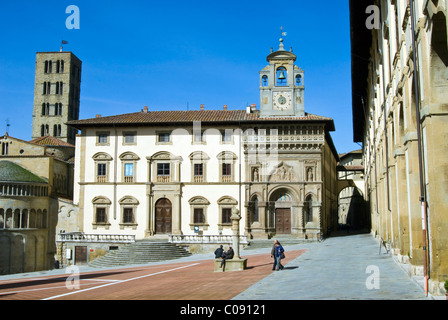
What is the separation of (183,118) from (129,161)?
665 centimetres

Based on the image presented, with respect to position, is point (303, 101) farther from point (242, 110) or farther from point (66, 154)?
point (66, 154)

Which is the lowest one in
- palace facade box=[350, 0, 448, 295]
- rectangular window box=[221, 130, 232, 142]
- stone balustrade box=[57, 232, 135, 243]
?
stone balustrade box=[57, 232, 135, 243]

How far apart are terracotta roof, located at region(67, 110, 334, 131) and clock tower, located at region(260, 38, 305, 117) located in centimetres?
108

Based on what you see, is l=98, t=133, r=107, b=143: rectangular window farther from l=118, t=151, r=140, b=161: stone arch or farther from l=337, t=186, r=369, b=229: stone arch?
l=337, t=186, r=369, b=229: stone arch

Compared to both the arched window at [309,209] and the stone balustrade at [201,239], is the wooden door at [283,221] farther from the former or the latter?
the stone balustrade at [201,239]

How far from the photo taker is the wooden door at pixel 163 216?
1816 inches

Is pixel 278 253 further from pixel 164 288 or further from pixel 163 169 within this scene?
pixel 163 169

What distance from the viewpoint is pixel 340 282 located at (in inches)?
679

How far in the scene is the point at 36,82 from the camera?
92.2 metres

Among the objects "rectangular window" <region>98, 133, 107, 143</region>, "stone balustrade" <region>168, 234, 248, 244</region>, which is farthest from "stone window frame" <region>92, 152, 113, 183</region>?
"stone balustrade" <region>168, 234, 248, 244</region>

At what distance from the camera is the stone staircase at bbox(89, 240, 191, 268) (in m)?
38.8

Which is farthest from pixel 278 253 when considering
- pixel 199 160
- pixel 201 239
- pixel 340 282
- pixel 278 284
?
pixel 199 160

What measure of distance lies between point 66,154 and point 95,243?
26.0 m

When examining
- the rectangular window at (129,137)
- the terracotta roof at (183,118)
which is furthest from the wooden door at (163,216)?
the terracotta roof at (183,118)
